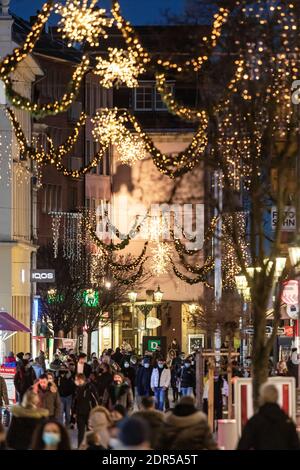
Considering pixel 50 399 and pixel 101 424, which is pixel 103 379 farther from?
pixel 101 424

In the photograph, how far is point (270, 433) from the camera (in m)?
19.9

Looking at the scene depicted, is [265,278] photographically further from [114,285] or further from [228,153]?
[114,285]

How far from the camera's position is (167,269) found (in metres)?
96.4

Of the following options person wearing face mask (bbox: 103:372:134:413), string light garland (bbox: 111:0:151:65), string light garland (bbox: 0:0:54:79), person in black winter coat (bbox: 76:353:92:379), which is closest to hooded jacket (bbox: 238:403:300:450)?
string light garland (bbox: 0:0:54:79)

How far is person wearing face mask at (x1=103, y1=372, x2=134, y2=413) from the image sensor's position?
3625 centimetres

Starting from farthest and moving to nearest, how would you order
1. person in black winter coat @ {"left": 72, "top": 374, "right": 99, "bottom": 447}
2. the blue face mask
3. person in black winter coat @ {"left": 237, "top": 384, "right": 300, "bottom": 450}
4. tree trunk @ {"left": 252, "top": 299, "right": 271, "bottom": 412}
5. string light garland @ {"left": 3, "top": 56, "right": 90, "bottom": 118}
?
person in black winter coat @ {"left": 72, "top": 374, "right": 99, "bottom": 447} < string light garland @ {"left": 3, "top": 56, "right": 90, "bottom": 118} < tree trunk @ {"left": 252, "top": 299, "right": 271, "bottom": 412} < person in black winter coat @ {"left": 237, "top": 384, "right": 300, "bottom": 450} < the blue face mask

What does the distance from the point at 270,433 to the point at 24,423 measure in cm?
541

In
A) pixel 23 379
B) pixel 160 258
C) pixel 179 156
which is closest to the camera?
pixel 179 156

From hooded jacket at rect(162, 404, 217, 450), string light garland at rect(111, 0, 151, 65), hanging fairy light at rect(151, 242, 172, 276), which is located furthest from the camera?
hanging fairy light at rect(151, 242, 172, 276)

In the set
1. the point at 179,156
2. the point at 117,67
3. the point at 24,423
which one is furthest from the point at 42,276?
the point at 24,423

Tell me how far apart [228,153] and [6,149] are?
40475 mm

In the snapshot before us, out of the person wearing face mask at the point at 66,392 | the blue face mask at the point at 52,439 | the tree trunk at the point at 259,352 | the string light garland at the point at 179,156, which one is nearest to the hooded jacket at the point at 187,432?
the blue face mask at the point at 52,439

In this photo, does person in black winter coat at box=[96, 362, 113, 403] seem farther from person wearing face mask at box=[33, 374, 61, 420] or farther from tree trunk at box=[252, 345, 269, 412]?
tree trunk at box=[252, 345, 269, 412]
